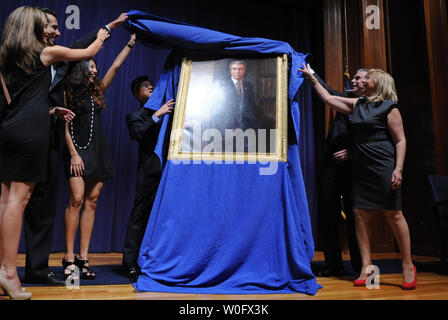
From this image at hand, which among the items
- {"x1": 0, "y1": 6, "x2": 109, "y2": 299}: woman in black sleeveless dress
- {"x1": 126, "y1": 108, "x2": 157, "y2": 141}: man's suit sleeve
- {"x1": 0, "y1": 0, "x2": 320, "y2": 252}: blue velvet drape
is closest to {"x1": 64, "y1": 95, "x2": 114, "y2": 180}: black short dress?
{"x1": 126, "y1": 108, "x2": 157, "y2": 141}: man's suit sleeve

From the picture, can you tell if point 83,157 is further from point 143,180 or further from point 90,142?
point 143,180

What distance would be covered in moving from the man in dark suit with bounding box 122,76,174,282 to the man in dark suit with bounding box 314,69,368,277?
4.44ft

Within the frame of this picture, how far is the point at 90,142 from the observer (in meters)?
2.55

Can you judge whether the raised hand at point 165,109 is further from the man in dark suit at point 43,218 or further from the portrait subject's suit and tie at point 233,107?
the man in dark suit at point 43,218

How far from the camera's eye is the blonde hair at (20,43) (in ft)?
5.88

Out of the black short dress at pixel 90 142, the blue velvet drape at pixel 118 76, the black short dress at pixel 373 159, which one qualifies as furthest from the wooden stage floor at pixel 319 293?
the blue velvet drape at pixel 118 76

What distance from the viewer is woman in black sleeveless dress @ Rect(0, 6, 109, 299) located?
175 centimetres

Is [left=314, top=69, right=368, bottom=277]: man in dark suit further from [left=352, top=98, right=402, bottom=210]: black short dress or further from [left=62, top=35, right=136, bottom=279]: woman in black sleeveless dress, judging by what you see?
[left=62, top=35, right=136, bottom=279]: woman in black sleeveless dress

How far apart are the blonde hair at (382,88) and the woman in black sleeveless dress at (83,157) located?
184 centimetres

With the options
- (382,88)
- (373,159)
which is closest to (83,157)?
(373,159)

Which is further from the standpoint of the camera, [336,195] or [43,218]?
[336,195]

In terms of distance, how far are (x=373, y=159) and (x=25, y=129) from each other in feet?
7.18
